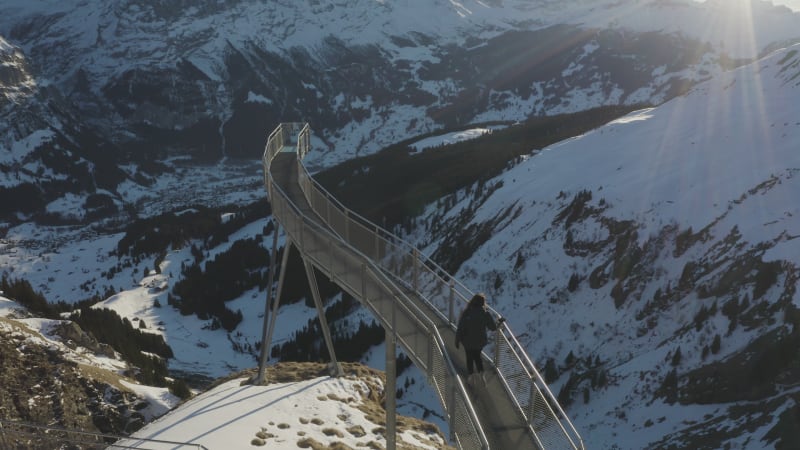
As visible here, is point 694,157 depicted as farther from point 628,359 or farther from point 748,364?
point 748,364

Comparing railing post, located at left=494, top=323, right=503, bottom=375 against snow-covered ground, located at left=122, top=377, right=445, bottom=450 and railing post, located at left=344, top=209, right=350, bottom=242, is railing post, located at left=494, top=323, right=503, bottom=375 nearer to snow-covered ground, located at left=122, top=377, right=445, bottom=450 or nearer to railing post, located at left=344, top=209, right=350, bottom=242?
snow-covered ground, located at left=122, top=377, right=445, bottom=450

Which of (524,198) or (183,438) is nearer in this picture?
(183,438)

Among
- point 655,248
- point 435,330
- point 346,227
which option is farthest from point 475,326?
point 655,248

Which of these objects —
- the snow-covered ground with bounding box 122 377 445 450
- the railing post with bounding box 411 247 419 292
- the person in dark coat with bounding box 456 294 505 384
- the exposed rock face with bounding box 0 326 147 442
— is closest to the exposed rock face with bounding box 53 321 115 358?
the exposed rock face with bounding box 0 326 147 442

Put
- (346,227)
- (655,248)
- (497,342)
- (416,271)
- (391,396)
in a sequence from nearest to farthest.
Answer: (497,342)
(391,396)
(416,271)
(346,227)
(655,248)

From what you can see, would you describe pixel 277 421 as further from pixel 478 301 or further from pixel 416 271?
pixel 478 301

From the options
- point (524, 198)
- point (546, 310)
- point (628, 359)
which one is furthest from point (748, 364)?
point (524, 198)

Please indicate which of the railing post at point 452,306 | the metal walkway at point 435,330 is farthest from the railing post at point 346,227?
the railing post at point 452,306
